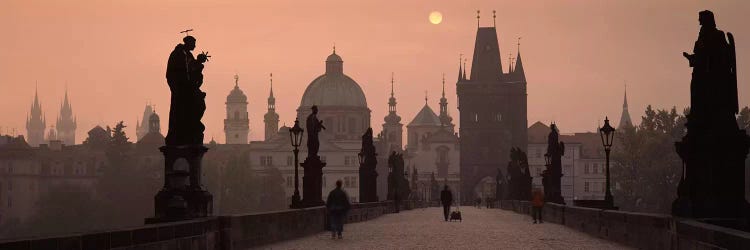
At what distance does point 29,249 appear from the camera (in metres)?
14.0

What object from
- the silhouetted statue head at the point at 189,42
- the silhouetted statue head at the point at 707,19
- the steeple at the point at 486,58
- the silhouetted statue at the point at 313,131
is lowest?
the silhouetted statue at the point at 313,131

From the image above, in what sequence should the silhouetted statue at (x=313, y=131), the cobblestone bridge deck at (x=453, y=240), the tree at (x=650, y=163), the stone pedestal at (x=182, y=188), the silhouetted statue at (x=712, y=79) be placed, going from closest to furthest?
1. the silhouetted statue at (x=712, y=79)
2. the stone pedestal at (x=182, y=188)
3. the cobblestone bridge deck at (x=453, y=240)
4. the silhouetted statue at (x=313, y=131)
5. the tree at (x=650, y=163)

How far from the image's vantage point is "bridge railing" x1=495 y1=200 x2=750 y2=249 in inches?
670

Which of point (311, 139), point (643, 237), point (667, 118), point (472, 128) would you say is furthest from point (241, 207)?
point (643, 237)

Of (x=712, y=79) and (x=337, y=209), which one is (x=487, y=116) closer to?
(x=337, y=209)

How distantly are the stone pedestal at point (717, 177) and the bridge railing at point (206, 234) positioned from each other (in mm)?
7327

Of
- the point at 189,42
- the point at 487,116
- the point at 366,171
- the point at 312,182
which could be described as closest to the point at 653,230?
the point at 189,42

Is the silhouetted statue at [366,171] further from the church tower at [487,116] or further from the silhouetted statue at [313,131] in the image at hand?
the church tower at [487,116]

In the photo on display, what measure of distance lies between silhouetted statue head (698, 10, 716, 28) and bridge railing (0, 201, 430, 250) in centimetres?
827

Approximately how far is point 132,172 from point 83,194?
905 centimetres

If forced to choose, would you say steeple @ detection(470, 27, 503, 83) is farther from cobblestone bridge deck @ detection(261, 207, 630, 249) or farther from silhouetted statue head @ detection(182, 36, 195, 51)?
silhouetted statue head @ detection(182, 36, 195, 51)

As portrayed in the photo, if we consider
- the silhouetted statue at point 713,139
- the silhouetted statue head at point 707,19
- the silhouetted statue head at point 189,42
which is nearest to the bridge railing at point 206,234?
the silhouetted statue head at point 189,42

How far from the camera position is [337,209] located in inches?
1294

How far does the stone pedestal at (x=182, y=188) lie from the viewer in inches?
901
